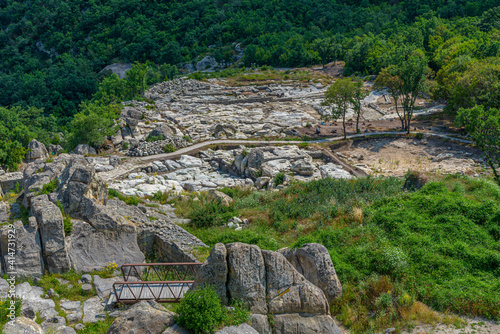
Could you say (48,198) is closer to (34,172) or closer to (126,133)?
(34,172)

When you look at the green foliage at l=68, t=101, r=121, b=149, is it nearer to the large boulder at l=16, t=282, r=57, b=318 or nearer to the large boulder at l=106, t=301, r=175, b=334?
the large boulder at l=16, t=282, r=57, b=318

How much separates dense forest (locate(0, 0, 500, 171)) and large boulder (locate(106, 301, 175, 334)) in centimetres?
3450

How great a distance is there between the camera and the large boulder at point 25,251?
37.3 feet

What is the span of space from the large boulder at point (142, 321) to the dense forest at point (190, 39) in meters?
34.5

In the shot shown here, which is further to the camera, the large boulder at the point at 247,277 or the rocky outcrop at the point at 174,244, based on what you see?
the rocky outcrop at the point at 174,244

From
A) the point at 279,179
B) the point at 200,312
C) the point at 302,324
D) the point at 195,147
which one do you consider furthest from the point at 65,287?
the point at 195,147

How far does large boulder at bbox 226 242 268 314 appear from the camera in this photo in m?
8.35

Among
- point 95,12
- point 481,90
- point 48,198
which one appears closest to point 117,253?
point 48,198

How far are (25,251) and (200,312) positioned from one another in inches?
285

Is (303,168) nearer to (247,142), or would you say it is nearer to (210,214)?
(247,142)

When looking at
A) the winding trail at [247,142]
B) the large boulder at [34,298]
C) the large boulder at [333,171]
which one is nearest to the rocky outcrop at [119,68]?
the winding trail at [247,142]

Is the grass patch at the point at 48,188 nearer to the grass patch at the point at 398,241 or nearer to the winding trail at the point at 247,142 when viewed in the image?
Answer: the grass patch at the point at 398,241

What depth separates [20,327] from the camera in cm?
775

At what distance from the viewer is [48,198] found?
13594mm
